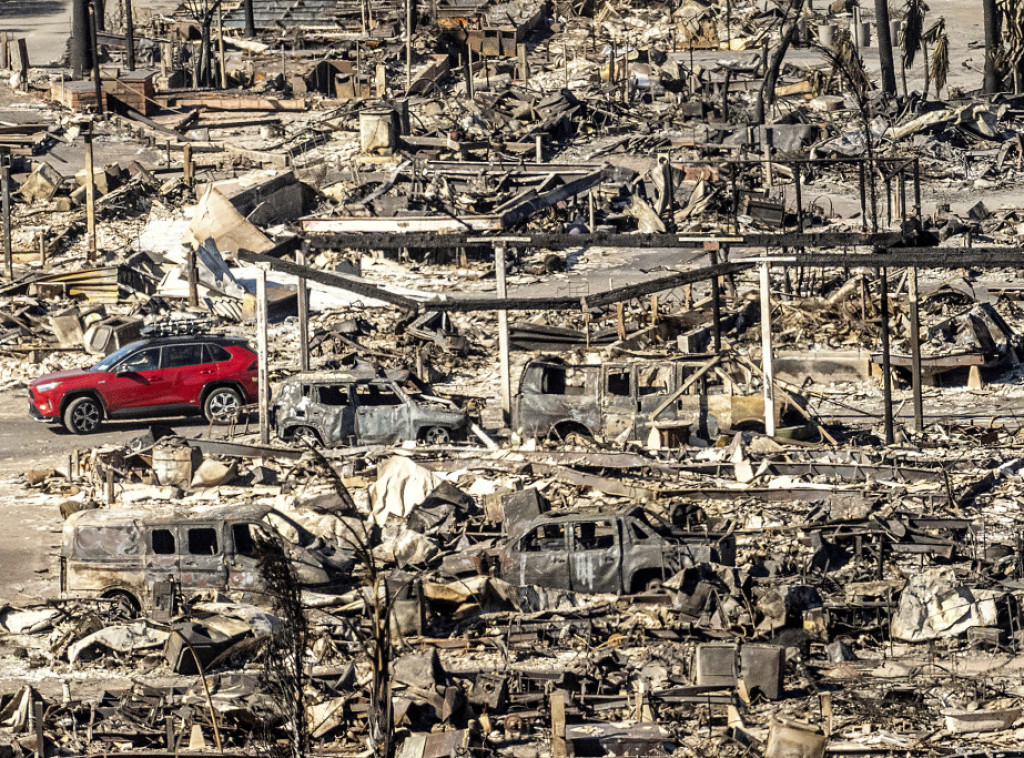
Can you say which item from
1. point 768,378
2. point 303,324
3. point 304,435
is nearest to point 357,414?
point 304,435

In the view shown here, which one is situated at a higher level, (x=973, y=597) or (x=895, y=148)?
(x=895, y=148)

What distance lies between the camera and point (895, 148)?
4344 cm

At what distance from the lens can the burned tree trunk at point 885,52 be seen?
160 ft

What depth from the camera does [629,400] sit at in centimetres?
2448

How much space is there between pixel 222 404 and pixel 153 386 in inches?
40.4

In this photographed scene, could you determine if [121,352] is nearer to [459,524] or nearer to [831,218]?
[459,524]

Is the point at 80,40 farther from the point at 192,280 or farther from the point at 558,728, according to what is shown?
the point at 558,728

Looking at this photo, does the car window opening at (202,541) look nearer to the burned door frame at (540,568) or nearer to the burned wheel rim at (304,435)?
the burned door frame at (540,568)

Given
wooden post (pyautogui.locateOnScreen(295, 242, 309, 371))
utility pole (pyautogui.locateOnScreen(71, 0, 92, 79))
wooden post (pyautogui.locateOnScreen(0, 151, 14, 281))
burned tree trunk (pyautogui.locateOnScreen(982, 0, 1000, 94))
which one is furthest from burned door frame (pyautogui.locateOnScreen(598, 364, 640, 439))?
utility pole (pyautogui.locateOnScreen(71, 0, 92, 79))

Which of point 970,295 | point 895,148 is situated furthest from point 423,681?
point 895,148

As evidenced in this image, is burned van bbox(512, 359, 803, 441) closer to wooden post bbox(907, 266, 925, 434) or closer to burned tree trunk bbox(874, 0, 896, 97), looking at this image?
wooden post bbox(907, 266, 925, 434)

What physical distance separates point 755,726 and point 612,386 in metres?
9.03

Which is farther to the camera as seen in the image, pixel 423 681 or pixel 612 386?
pixel 612 386

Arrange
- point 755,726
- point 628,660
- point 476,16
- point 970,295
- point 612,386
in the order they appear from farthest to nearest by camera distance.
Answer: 1. point 476,16
2. point 970,295
3. point 612,386
4. point 628,660
5. point 755,726
